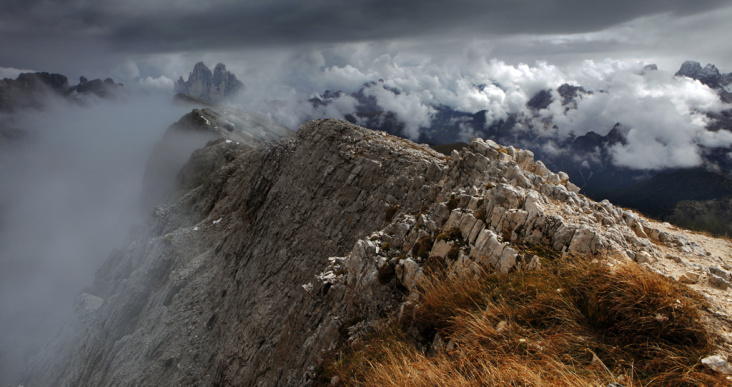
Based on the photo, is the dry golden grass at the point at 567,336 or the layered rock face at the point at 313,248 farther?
the layered rock face at the point at 313,248

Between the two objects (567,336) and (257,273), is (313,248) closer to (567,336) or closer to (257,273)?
(257,273)

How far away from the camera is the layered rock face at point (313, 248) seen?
1400cm

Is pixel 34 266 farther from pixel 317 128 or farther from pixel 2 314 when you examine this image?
pixel 317 128

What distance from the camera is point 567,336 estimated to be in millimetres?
7598

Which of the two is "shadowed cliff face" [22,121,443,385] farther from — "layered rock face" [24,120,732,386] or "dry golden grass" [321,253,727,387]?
"dry golden grass" [321,253,727,387]

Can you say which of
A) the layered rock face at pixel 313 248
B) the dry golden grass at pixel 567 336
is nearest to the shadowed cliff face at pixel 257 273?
the layered rock face at pixel 313 248

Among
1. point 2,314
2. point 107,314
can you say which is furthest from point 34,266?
point 107,314

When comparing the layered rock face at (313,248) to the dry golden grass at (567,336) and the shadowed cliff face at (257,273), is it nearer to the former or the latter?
the shadowed cliff face at (257,273)

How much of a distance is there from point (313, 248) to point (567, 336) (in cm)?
2710

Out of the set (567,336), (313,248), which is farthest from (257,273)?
(567,336)

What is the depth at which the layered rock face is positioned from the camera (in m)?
14.0

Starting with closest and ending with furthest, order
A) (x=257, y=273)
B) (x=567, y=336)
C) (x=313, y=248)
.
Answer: (x=567, y=336) → (x=313, y=248) → (x=257, y=273)

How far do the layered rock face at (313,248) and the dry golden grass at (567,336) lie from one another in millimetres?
2215

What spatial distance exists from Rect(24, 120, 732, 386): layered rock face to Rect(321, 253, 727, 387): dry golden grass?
2.21 meters
